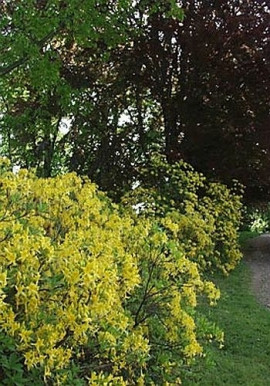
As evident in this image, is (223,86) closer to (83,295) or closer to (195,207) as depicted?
(195,207)

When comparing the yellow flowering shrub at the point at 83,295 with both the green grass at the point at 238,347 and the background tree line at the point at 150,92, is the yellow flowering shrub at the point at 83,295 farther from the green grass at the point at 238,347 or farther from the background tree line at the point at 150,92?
→ the background tree line at the point at 150,92

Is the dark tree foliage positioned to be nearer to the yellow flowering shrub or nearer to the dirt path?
the dirt path

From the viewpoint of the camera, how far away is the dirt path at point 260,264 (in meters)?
6.91

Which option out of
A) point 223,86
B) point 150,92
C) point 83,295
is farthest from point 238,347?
point 150,92

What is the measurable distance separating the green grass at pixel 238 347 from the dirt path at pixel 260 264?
229 millimetres

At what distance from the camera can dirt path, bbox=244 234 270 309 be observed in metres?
6.91

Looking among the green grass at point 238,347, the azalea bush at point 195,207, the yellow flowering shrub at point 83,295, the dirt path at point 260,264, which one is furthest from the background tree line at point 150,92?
the yellow flowering shrub at point 83,295

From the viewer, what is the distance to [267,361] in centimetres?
418

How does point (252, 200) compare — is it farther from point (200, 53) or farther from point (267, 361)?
point (267, 361)

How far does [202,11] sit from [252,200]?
3.38 m

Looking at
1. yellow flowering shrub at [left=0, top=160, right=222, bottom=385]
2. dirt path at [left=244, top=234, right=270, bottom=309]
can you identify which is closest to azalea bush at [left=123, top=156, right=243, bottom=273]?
dirt path at [left=244, top=234, right=270, bottom=309]

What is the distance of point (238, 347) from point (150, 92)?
621 cm

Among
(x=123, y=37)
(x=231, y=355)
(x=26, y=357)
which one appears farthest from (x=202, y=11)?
(x=26, y=357)

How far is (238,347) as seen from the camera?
4.45 m
